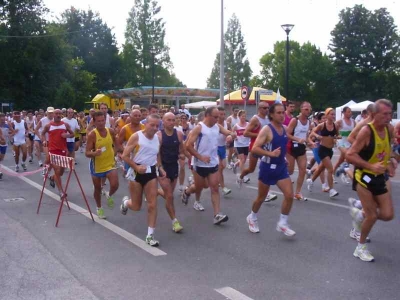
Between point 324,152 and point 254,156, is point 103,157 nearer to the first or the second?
point 254,156

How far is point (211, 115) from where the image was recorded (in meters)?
7.79

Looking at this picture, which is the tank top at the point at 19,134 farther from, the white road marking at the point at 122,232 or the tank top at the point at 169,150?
the tank top at the point at 169,150

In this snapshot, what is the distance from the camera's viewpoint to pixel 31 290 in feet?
16.6

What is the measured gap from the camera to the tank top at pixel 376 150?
5.64m

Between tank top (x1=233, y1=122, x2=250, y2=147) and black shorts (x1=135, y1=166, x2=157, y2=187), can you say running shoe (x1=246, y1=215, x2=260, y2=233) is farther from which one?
tank top (x1=233, y1=122, x2=250, y2=147)

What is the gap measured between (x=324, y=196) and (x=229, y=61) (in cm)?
7599

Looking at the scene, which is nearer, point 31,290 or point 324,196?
point 31,290

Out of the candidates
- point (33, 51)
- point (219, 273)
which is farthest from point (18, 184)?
point (33, 51)

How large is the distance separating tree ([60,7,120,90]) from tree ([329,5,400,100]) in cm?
3125

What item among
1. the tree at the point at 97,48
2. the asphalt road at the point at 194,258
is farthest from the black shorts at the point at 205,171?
the tree at the point at 97,48

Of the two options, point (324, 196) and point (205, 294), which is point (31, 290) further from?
point (324, 196)

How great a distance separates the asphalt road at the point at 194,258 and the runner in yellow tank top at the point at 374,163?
2.02ft

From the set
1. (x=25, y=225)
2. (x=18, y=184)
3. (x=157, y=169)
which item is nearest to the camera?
(x=157, y=169)

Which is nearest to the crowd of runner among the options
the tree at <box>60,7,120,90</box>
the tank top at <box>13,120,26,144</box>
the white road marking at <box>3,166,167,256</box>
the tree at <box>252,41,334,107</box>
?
the white road marking at <box>3,166,167,256</box>
